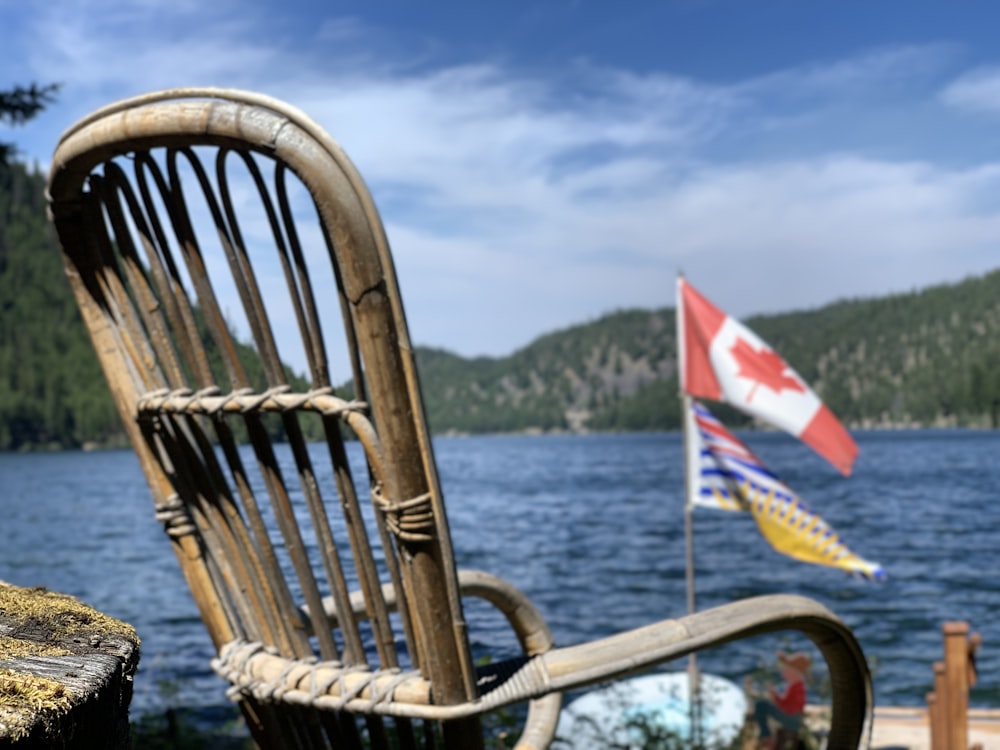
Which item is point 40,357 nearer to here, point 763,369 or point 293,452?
point 763,369

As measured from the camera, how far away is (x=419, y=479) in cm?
143

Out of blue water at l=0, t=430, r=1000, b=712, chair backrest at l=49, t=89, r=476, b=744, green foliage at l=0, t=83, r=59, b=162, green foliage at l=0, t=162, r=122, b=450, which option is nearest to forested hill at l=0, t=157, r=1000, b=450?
green foliage at l=0, t=162, r=122, b=450

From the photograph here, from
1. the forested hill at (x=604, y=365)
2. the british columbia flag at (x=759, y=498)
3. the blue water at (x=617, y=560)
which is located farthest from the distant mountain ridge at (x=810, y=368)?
the british columbia flag at (x=759, y=498)

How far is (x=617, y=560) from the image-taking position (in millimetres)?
25875

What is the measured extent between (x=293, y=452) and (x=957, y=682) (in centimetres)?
372

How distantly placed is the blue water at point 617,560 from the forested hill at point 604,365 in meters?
26.8

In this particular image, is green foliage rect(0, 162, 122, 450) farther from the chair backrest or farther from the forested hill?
the chair backrest

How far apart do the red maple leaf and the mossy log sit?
478cm

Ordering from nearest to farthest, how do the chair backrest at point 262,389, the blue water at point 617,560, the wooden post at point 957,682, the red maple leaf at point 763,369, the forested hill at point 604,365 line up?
1. the chair backrest at point 262,389
2. the wooden post at point 957,682
3. the red maple leaf at point 763,369
4. the blue water at point 617,560
5. the forested hill at point 604,365

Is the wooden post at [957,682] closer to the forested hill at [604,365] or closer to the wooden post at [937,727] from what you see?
the wooden post at [937,727]

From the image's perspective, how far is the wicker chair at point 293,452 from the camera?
1.39 metres

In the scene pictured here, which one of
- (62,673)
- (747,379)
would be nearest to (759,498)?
(747,379)

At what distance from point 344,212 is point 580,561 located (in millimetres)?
23938

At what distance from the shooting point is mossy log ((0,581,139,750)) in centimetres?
75
